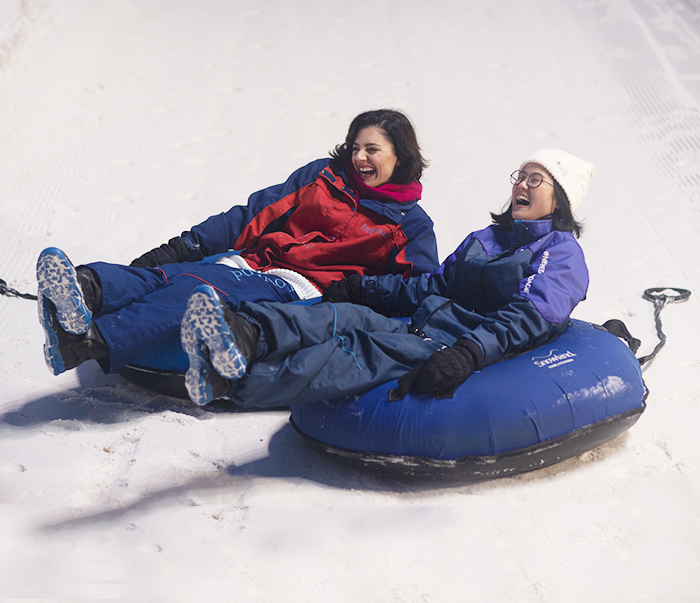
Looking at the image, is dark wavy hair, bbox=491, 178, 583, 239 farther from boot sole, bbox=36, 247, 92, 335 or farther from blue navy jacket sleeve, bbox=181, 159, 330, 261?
boot sole, bbox=36, 247, 92, 335

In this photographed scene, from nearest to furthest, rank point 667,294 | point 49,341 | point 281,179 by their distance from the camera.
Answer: point 49,341 < point 667,294 < point 281,179

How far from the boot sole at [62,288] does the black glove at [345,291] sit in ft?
3.09

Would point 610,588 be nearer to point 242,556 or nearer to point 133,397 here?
point 242,556

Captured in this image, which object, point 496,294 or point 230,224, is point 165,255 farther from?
point 496,294

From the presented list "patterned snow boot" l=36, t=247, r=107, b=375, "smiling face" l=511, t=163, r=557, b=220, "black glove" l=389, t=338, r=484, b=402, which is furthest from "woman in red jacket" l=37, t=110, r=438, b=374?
"black glove" l=389, t=338, r=484, b=402

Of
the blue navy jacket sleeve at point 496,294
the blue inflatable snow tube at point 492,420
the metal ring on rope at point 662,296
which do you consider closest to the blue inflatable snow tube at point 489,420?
the blue inflatable snow tube at point 492,420

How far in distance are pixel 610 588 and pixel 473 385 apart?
68 centimetres

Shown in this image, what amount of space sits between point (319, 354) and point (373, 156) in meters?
1.18

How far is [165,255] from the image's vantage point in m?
2.98

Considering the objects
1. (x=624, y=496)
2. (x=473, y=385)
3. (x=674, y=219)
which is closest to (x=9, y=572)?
(x=473, y=385)

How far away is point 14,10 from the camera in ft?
19.1

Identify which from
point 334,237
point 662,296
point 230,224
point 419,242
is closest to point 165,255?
point 230,224

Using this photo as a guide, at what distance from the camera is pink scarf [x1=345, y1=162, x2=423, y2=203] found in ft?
9.86

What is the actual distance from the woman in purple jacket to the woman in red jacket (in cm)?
18
